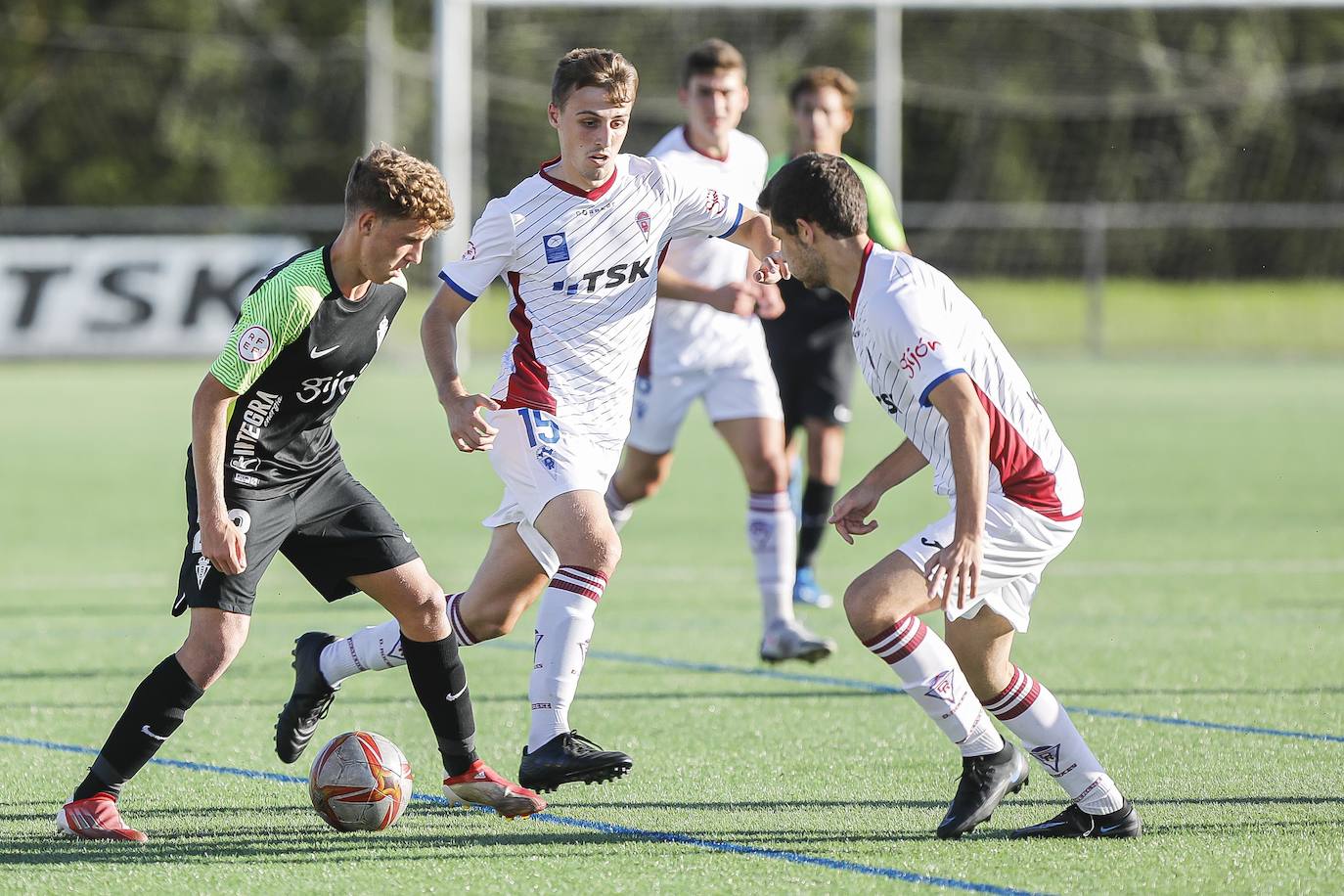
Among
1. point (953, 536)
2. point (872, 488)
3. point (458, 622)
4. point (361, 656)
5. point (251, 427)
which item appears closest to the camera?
point (953, 536)

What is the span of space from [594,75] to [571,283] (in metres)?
0.61

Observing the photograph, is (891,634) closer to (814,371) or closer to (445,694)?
(445,694)

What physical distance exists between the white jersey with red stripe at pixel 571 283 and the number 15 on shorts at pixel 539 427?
1.4 inches

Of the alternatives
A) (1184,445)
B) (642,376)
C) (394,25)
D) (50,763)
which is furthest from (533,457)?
(394,25)

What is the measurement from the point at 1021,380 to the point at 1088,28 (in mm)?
31257

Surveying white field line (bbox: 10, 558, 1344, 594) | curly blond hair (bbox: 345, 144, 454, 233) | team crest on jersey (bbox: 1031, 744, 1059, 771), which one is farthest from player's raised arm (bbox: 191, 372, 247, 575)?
white field line (bbox: 10, 558, 1344, 594)

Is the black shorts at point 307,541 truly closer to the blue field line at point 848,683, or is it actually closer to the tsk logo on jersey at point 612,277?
the tsk logo on jersey at point 612,277

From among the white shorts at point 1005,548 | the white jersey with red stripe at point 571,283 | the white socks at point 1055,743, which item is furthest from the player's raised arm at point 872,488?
the white jersey with red stripe at point 571,283

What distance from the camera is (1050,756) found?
15.3ft

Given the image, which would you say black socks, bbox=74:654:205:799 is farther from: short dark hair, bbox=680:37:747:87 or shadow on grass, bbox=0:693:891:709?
short dark hair, bbox=680:37:747:87

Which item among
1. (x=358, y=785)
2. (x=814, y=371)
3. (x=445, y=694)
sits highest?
(x=814, y=371)

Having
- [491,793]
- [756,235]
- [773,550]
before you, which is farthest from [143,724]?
[773,550]

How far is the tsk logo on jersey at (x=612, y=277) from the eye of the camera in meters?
5.37

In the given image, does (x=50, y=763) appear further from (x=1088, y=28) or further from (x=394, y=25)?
(x=394, y=25)
